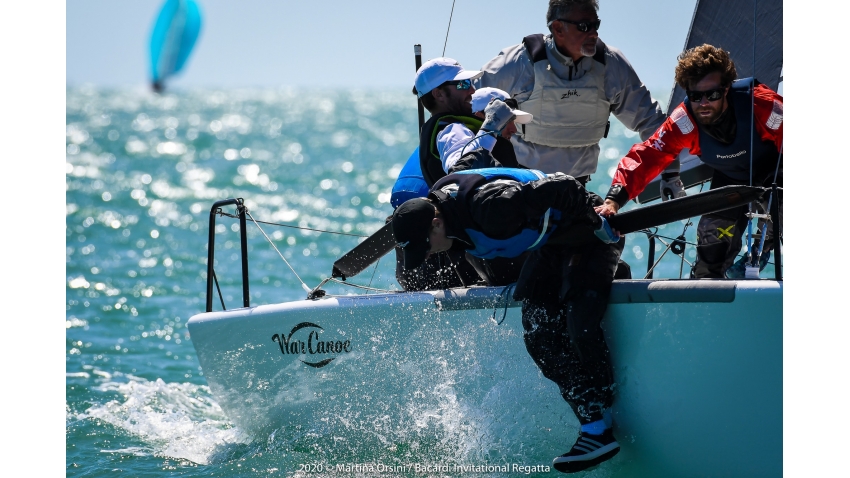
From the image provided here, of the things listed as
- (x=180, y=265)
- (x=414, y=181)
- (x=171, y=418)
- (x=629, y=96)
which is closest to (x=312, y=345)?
(x=414, y=181)

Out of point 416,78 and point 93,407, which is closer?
point 416,78

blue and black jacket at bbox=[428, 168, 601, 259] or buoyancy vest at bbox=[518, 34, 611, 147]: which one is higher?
buoyancy vest at bbox=[518, 34, 611, 147]

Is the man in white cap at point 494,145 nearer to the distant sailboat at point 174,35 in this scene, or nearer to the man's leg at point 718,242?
the man's leg at point 718,242

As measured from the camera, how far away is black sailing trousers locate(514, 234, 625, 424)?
3094 mm

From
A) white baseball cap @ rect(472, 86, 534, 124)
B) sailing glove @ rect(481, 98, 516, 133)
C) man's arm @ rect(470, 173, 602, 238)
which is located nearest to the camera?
man's arm @ rect(470, 173, 602, 238)

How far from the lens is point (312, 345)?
3.91 metres

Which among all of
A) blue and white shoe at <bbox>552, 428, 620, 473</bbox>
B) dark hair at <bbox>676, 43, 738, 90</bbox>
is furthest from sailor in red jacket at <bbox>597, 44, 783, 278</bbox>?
blue and white shoe at <bbox>552, 428, 620, 473</bbox>

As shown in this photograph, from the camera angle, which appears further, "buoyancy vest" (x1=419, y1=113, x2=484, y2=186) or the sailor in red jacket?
"buoyancy vest" (x1=419, y1=113, x2=484, y2=186)

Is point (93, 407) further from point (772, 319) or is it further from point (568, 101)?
point (772, 319)

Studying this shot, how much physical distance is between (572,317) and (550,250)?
25 cm

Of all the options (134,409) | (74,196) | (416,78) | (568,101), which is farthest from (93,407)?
(74,196)

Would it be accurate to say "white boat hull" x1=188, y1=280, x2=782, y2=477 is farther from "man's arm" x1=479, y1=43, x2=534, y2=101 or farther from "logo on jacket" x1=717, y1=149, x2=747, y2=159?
"man's arm" x1=479, y1=43, x2=534, y2=101

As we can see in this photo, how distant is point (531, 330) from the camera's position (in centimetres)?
323
